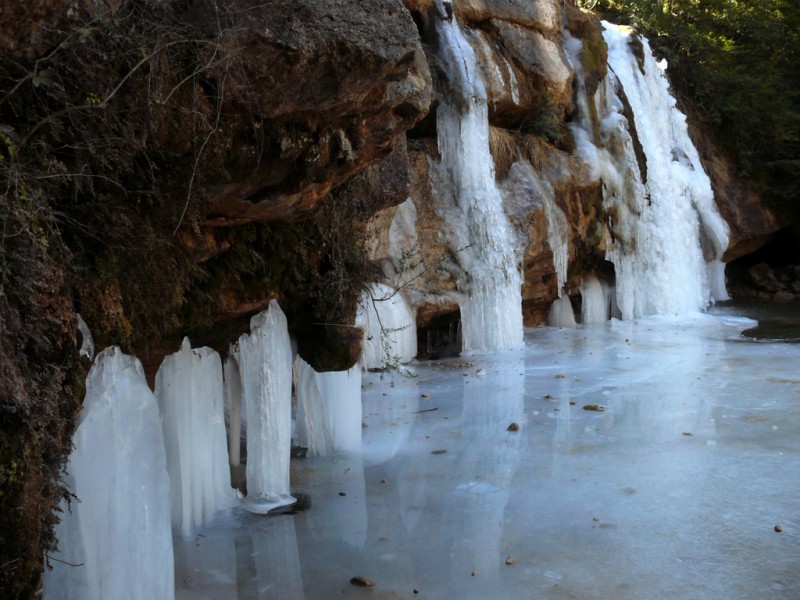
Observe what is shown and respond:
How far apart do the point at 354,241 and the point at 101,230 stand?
2.16m

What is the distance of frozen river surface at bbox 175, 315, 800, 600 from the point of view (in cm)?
391

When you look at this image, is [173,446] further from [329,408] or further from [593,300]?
[593,300]

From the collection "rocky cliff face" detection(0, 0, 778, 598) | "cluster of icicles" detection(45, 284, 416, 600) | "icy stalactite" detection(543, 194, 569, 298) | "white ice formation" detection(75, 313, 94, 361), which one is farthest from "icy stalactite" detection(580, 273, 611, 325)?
"white ice formation" detection(75, 313, 94, 361)

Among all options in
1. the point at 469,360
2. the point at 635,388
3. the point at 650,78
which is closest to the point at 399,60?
the point at 635,388

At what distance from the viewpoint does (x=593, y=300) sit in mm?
14062

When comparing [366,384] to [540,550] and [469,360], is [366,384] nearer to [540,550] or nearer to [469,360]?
[469,360]

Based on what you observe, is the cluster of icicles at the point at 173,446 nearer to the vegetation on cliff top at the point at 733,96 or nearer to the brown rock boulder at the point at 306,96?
the brown rock boulder at the point at 306,96

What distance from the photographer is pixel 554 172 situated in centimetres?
1257

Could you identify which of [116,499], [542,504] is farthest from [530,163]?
[116,499]

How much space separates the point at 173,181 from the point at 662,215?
12987 mm

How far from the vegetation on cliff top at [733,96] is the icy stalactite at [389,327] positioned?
9804mm

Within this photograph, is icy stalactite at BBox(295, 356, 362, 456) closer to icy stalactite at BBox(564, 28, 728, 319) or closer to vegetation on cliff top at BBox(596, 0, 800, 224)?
icy stalactite at BBox(564, 28, 728, 319)

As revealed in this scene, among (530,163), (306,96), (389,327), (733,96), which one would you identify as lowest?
(389,327)

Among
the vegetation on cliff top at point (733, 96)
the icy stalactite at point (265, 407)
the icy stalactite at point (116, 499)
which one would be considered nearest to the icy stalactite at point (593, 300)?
the vegetation on cliff top at point (733, 96)
